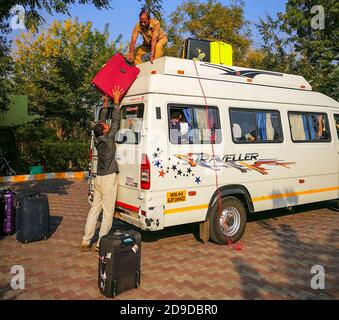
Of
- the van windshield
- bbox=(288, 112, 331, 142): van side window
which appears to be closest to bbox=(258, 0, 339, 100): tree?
bbox=(288, 112, 331, 142): van side window

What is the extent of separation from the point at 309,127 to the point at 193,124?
328 cm

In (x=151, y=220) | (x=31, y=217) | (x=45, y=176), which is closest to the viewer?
(x=151, y=220)

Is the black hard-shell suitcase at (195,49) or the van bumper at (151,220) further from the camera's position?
the black hard-shell suitcase at (195,49)

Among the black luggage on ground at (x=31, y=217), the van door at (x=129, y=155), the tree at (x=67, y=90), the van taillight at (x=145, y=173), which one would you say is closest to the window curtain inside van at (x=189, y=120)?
the van door at (x=129, y=155)

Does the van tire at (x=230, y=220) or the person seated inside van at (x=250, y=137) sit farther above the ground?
the person seated inside van at (x=250, y=137)

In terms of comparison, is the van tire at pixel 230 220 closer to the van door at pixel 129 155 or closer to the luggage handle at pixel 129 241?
the van door at pixel 129 155

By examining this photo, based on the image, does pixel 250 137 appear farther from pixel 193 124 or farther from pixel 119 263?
pixel 119 263

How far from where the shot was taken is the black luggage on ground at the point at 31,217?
6.11 metres

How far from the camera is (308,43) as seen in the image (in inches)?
576

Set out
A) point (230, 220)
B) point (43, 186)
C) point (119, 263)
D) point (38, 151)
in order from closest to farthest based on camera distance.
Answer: point (119, 263)
point (230, 220)
point (43, 186)
point (38, 151)

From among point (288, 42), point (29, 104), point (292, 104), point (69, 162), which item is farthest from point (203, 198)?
point (29, 104)

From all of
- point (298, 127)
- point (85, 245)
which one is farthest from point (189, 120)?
point (298, 127)

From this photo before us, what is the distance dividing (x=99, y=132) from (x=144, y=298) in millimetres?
2686

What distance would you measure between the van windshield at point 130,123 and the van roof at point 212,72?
2.08 ft
